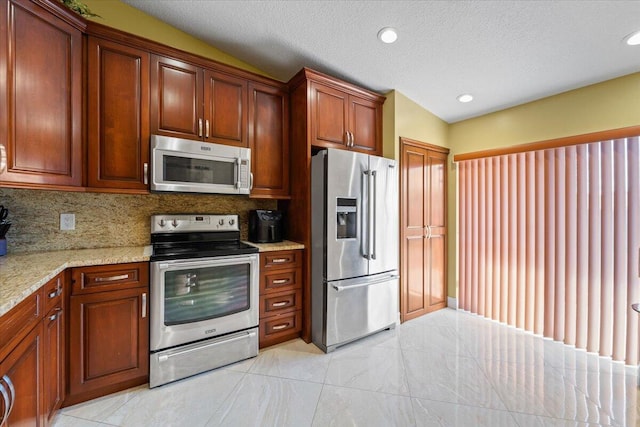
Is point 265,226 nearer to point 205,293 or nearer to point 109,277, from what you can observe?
point 205,293

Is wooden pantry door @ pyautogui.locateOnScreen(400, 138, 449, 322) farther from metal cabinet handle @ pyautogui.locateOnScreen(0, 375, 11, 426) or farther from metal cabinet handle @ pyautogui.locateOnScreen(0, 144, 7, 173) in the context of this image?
metal cabinet handle @ pyautogui.locateOnScreen(0, 144, 7, 173)

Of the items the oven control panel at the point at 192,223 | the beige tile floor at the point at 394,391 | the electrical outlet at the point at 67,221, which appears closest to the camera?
the beige tile floor at the point at 394,391

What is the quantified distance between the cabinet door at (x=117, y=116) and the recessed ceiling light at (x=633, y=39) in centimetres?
351

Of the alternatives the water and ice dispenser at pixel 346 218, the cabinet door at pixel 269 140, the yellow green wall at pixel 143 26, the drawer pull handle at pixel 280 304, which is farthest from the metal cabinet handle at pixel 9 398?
the yellow green wall at pixel 143 26

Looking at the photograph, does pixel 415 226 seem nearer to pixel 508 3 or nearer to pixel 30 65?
pixel 508 3

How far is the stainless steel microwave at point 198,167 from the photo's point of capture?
197 cm

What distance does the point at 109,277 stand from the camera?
166 cm

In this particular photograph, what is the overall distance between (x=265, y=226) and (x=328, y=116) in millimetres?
1242

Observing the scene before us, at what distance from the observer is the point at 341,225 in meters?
2.40

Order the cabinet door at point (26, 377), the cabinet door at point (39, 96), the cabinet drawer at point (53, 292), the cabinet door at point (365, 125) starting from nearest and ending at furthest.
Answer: the cabinet door at point (26, 377), the cabinet drawer at point (53, 292), the cabinet door at point (39, 96), the cabinet door at point (365, 125)

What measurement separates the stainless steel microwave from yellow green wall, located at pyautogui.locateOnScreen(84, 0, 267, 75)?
1045 mm

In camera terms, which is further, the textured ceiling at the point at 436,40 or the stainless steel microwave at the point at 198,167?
the stainless steel microwave at the point at 198,167

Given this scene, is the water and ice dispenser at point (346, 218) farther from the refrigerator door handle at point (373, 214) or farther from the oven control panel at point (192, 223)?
the oven control panel at point (192, 223)

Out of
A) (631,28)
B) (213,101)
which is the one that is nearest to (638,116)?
(631,28)
